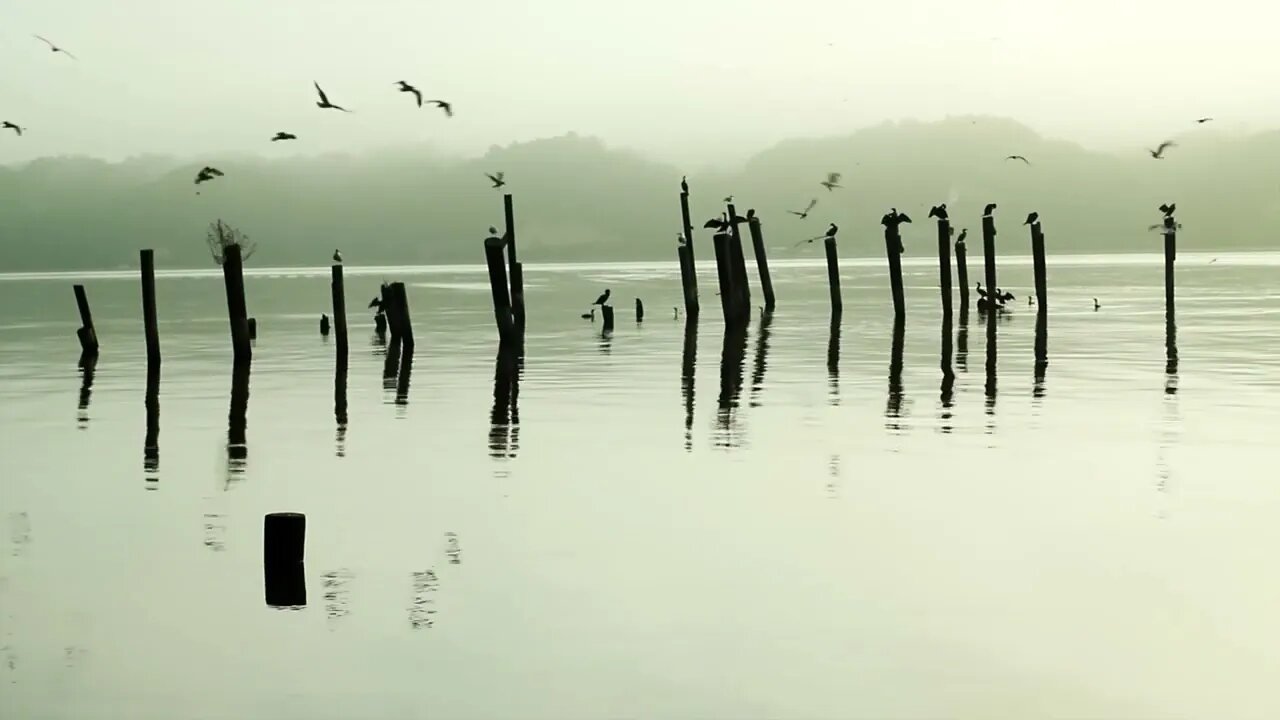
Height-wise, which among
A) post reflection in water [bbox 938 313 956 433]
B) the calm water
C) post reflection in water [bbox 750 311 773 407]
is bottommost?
the calm water

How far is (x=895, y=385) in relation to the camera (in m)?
28.5

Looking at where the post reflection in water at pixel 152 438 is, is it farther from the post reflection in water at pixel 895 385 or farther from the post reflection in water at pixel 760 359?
the post reflection in water at pixel 895 385

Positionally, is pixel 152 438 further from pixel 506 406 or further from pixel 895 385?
pixel 895 385

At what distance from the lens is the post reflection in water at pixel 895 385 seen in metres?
23.1

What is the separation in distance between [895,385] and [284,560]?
1772cm

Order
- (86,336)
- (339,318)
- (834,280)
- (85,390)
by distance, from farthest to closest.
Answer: (834,280) → (86,336) → (339,318) → (85,390)

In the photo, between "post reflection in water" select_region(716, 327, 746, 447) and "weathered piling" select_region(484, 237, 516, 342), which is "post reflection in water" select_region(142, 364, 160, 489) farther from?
"weathered piling" select_region(484, 237, 516, 342)

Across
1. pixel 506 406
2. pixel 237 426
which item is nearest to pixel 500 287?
pixel 506 406

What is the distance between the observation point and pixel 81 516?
16.1 meters

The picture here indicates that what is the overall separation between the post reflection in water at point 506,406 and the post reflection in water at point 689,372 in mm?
2329

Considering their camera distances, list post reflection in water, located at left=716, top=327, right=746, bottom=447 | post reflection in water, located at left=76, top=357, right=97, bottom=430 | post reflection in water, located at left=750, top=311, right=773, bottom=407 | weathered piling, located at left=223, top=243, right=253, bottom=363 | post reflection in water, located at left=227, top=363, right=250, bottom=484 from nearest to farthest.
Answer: post reflection in water, located at left=227, top=363, right=250, bottom=484 → post reflection in water, located at left=716, top=327, right=746, bottom=447 → post reflection in water, located at left=76, top=357, right=97, bottom=430 → post reflection in water, located at left=750, top=311, right=773, bottom=407 → weathered piling, located at left=223, top=243, right=253, bottom=363

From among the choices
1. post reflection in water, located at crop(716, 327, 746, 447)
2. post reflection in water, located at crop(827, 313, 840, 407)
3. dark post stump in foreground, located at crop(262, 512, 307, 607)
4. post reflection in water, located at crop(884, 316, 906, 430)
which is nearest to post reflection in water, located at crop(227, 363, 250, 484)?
post reflection in water, located at crop(716, 327, 746, 447)

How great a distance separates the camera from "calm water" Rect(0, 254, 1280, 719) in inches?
396

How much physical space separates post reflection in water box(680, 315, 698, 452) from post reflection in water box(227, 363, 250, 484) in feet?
18.0
